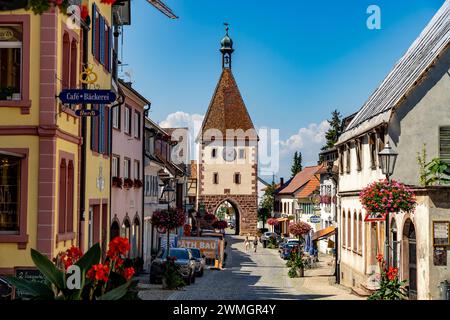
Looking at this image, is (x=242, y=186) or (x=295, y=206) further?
(x=242, y=186)

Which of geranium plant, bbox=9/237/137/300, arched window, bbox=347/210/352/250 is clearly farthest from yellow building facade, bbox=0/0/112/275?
arched window, bbox=347/210/352/250

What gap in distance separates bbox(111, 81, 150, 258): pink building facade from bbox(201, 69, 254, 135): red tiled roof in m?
49.8

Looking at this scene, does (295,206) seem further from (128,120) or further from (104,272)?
(104,272)

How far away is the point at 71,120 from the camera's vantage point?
17.6 metres

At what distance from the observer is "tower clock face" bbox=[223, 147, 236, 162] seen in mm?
82250

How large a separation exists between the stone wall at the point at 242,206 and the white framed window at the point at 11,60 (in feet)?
211

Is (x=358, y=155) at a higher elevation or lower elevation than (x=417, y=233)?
higher

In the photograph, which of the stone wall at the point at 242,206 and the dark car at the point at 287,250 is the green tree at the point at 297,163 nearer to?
the stone wall at the point at 242,206

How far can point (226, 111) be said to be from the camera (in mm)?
83938

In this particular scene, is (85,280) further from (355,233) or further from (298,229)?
(298,229)

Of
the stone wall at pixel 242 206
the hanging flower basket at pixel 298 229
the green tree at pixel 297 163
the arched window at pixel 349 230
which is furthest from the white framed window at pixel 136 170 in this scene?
the green tree at pixel 297 163

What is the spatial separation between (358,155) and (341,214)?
603cm

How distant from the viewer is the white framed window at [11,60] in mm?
15547
